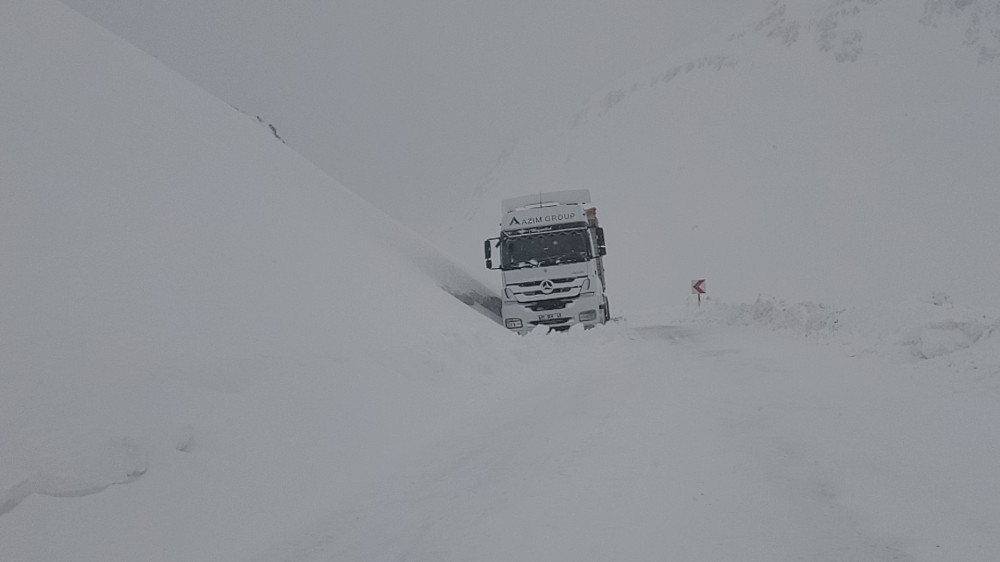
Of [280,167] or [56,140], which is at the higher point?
[280,167]

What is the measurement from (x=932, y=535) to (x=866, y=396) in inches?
155

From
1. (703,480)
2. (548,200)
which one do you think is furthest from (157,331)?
(548,200)

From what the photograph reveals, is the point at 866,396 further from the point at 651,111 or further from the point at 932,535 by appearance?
the point at 651,111

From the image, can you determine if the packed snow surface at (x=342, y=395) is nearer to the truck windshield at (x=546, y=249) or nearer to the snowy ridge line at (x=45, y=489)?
the snowy ridge line at (x=45, y=489)

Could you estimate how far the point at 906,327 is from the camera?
1001 centimetres

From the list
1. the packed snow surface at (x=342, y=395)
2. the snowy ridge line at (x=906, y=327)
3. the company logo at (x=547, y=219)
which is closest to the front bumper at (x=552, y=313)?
the packed snow surface at (x=342, y=395)

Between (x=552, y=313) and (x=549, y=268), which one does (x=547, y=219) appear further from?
(x=552, y=313)

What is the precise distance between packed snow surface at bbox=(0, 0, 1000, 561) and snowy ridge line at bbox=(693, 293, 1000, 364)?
7cm

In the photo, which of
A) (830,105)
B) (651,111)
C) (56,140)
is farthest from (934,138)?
(56,140)

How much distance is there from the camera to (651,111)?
58594mm

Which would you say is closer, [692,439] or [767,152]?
[692,439]

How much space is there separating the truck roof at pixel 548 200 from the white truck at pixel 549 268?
36 centimetres

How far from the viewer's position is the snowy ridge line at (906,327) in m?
8.31

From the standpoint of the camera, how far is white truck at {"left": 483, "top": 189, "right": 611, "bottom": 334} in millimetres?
15008
